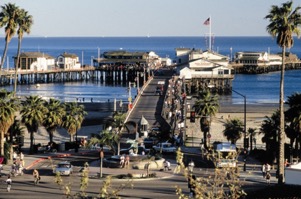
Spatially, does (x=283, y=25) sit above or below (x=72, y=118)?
above

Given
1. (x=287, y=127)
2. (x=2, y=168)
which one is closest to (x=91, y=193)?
(x=2, y=168)

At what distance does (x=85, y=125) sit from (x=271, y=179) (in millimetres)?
39300

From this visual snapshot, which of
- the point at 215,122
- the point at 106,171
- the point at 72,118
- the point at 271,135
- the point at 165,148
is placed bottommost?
the point at 215,122

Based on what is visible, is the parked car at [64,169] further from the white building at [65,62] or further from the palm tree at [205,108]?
the white building at [65,62]

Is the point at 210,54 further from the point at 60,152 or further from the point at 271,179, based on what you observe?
the point at 271,179

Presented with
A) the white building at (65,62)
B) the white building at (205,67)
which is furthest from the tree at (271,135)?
the white building at (65,62)

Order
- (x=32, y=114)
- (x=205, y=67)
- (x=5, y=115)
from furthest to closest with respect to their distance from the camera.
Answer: (x=205, y=67), (x=32, y=114), (x=5, y=115)

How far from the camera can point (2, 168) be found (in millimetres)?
49031

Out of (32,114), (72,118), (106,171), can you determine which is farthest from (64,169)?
(72,118)

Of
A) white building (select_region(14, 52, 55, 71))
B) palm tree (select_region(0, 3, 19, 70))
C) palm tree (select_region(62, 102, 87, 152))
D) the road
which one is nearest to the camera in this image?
the road

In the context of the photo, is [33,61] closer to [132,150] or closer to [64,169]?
[132,150]

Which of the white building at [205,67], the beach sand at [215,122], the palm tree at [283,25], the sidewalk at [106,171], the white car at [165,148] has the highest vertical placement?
the palm tree at [283,25]

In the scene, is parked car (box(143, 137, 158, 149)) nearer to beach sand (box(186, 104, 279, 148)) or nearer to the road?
beach sand (box(186, 104, 279, 148))

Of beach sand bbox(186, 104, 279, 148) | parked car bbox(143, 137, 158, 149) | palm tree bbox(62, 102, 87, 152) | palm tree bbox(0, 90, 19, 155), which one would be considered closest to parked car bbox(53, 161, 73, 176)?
palm tree bbox(0, 90, 19, 155)
